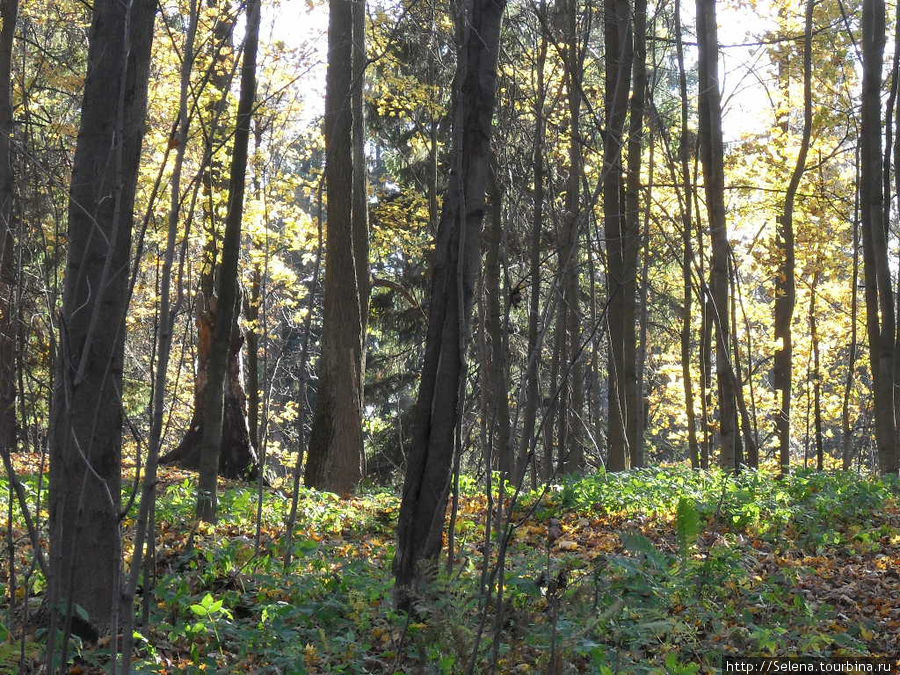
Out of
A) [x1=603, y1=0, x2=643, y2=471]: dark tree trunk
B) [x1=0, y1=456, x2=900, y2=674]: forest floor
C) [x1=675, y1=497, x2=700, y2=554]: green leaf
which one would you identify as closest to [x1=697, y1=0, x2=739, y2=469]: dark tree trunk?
[x1=0, y1=456, x2=900, y2=674]: forest floor

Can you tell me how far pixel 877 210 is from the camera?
906cm

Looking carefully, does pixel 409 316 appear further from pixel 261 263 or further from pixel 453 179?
pixel 453 179

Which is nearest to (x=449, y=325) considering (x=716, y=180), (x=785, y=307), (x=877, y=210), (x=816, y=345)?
(x=716, y=180)

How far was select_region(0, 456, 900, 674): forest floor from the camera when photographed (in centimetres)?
330

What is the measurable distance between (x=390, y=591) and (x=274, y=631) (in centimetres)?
64

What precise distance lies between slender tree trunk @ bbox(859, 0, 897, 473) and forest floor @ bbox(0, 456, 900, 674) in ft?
8.13

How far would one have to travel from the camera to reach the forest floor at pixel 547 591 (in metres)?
3.30

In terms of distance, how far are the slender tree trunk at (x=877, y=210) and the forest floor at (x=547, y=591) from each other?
2.48 m

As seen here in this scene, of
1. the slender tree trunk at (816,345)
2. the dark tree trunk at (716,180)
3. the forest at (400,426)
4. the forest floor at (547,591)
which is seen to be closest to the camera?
the forest at (400,426)

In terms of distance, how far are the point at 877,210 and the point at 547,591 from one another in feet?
25.3

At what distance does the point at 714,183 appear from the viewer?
27.4ft

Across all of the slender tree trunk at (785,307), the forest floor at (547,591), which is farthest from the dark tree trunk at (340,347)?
the slender tree trunk at (785,307)

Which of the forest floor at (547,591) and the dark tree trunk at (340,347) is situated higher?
the dark tree trunk at (340,347)

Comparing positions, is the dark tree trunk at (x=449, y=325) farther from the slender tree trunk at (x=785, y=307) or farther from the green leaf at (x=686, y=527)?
the slender tree trunk at (x=785, y=307)
